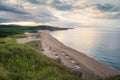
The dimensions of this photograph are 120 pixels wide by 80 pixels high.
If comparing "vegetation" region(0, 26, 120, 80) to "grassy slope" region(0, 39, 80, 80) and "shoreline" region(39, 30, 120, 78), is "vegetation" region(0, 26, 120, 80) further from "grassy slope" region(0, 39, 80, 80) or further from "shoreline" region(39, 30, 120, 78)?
"shoreline" region(39, 30, 120, 78)

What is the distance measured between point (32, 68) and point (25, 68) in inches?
25.7

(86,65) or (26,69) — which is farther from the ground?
(26,69)

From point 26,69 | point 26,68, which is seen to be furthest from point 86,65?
point 26,69

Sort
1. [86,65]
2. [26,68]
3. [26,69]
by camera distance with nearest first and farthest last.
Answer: [26,69], [26,68], [86,65]

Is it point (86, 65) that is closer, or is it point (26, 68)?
point (26, 68)

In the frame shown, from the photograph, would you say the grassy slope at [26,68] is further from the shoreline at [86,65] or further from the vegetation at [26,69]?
the shoreline at [86,65]

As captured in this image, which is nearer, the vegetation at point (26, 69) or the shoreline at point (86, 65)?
the vegetation at point (26, 69)

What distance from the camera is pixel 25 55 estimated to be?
2398 cm

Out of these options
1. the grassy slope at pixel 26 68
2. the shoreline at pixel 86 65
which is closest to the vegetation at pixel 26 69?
the grassy slope at pixel 26 68

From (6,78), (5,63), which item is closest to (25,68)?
(5,63)

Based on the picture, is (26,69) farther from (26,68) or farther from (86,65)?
(86,65)

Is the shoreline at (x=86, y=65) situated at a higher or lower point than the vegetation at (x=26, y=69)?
lower

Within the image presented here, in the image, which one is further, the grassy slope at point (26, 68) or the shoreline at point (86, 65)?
the shoreline at point (86, 65)

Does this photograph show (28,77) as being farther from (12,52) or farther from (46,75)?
(12,52)
